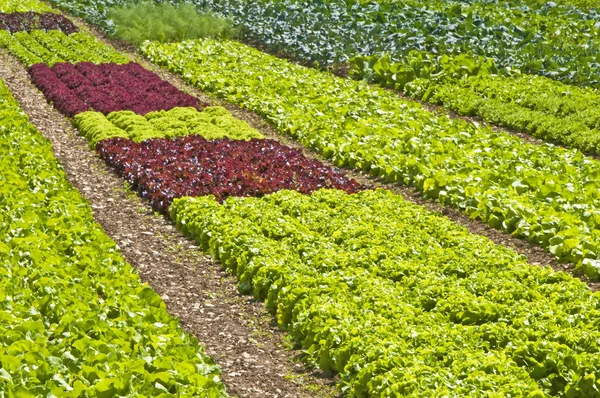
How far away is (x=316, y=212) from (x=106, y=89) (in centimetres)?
932

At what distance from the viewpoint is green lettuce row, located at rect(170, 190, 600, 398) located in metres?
8.16

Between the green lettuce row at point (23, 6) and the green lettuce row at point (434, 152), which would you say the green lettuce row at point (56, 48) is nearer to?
the green lettuce row at point (434, 152)

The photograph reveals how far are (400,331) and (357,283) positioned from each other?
131 cm

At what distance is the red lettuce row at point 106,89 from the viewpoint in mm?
18875

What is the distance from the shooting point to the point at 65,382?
22.6 ft

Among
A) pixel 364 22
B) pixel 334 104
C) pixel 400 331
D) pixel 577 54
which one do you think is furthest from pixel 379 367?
pixel 364 22

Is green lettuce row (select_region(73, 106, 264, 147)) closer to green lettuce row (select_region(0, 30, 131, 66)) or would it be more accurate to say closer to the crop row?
green lettuce row (select_region(0, 30, 131, 66))

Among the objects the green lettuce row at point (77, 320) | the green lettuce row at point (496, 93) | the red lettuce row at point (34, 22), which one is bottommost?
the red lettuce row at point (34, 22)

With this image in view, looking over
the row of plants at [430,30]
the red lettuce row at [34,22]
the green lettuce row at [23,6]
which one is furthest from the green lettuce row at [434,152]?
the green lettuce row at [23,6]

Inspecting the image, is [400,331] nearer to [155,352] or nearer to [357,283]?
[357,283]

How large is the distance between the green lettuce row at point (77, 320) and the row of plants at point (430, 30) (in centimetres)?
1421

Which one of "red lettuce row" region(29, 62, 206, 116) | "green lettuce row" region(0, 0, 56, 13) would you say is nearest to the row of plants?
"green lettuce row" region(0, 0, 56, 13)

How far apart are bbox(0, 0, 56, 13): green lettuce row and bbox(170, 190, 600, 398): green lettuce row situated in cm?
2077

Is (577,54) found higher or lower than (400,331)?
higher
